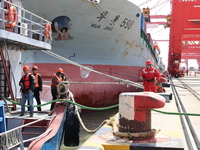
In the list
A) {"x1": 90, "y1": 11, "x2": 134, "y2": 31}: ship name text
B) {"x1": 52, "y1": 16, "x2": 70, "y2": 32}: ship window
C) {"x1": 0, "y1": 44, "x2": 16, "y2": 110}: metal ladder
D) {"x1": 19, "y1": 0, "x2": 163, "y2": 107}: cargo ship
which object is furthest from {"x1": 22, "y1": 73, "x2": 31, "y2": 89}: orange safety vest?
{"x1": 90, "y1": 11, "x2": 134, "y2": 31}: ship name text

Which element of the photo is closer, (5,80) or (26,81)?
(26,81)

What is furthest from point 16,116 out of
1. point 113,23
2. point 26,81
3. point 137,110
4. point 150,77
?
point 113,23

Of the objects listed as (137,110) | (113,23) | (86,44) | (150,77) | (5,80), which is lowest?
(137,110)

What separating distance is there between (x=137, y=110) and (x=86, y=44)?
36.0 feet

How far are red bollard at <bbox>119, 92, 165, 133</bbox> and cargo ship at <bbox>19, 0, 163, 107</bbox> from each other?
853 centimetres

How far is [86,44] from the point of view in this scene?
15.0 meters

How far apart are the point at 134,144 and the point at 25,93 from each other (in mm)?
4078

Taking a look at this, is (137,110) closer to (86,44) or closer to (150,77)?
(150,77)

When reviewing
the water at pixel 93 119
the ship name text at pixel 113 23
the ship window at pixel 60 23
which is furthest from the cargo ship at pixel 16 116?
the ship name text at pixel 113 23

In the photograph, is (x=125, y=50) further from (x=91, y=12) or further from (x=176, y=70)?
(x=176, y=70)

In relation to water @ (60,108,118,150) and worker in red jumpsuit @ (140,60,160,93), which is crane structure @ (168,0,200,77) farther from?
worker in red jumpsuit @ (140,60,160,93)

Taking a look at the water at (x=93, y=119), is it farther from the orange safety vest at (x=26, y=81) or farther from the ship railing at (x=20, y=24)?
the orange safety vest at (x=26, y=81)

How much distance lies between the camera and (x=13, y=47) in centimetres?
888

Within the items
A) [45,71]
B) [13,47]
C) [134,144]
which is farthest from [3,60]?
[45,71]
